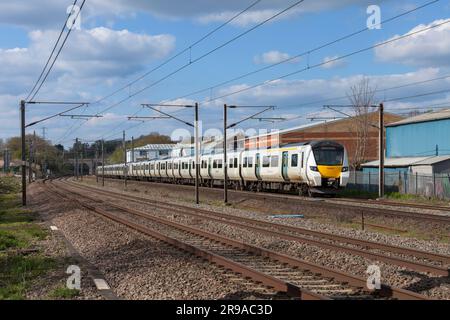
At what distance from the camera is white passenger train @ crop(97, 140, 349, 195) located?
1212 inches

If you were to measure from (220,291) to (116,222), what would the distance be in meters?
12.4

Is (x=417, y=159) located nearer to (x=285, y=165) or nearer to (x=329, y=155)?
(x=285, y=165)

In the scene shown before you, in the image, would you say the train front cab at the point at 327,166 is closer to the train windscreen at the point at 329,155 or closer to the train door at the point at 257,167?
the train windscreen at the point at 329,155

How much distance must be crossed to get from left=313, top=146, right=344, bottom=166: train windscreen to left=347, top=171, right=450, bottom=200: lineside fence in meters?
6.01

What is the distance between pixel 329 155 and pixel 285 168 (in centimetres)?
358

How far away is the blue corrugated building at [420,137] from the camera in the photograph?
45.1 metres

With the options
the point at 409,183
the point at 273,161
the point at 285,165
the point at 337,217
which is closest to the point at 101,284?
the point at 337,217

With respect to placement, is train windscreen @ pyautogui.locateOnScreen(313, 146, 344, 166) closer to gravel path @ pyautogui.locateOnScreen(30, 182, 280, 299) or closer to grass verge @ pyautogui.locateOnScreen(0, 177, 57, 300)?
gravel path @ pyautogui.locateOnScreen(30, 182, 280, 299)

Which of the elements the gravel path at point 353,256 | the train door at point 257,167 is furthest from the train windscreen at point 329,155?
the gravel path at point 353,256

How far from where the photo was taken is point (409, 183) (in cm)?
3559

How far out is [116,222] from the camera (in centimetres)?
2073

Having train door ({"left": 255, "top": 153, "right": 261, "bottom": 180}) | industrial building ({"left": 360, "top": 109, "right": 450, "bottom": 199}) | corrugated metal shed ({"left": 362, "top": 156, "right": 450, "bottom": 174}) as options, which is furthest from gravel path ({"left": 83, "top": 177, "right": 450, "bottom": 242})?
corrugated metal shed ({"left": 362, "top": 156, "right": 450, "bottom": 174})

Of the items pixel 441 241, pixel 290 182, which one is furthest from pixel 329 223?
pixel 290 182
